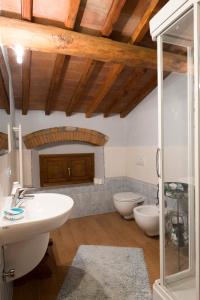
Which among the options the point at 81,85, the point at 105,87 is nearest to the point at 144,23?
the point at 105,87

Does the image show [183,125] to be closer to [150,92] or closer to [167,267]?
[167,267]

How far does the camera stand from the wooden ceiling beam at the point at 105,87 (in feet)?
8.48

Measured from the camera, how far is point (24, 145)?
344 cm

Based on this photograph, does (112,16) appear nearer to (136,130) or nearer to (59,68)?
(59,68)

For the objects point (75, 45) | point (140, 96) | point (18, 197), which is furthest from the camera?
point (140, 96)

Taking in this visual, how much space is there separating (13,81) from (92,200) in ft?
8.00

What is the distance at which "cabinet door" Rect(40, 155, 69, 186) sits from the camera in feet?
12.3

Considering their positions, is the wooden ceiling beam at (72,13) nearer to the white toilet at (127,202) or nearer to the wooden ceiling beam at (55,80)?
the wooden ceiling beam at (55,80)

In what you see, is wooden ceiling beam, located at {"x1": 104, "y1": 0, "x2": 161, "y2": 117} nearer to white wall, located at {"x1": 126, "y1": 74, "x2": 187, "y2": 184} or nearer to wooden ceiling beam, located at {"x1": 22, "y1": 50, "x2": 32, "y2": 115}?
white wall, located at {"x1": 126, "y1": 74, "x2": 187, "y2": 184}

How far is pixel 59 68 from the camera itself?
97.0 inches

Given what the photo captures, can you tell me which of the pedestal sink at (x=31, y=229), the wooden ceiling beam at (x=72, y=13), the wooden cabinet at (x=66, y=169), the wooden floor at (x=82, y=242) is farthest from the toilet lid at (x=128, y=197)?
the wooden ceiling beam at (x=72, y=13)

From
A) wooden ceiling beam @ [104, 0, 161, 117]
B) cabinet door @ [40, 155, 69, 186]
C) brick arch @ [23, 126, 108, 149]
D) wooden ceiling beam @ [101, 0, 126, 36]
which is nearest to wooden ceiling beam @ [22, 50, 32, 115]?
brick arch @ [23, 126, 108, 149]

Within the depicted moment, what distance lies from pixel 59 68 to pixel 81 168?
6.90 ft

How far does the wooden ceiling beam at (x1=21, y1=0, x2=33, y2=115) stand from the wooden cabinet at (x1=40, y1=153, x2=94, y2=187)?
3.34ft
